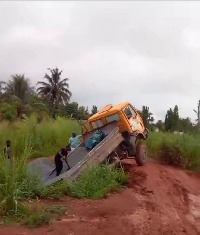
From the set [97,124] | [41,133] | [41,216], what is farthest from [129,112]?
[41,216]

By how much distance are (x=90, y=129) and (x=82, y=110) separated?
30.7m

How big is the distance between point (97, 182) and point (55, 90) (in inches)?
1393

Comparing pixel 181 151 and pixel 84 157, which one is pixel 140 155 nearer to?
pixel 84 157

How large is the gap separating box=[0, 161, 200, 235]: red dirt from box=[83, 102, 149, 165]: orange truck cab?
100 centimetres

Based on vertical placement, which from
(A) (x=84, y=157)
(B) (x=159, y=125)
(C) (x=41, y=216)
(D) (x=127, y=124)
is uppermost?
(B) (x=159, y=125)

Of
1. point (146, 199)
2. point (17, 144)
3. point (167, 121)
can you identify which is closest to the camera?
point (146, 199)

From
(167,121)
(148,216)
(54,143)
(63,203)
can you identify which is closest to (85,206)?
(63,203)

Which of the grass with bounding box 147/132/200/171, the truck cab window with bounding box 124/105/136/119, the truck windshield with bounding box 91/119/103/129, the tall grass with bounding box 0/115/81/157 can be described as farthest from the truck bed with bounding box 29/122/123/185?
the grass with bounding box 147/132/200/171

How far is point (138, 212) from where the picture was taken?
10125mm

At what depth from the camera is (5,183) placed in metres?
8.73

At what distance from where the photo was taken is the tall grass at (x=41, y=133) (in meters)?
18.8

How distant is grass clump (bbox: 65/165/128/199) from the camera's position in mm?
10895

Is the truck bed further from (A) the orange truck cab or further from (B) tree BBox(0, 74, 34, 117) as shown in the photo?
(B) tree BBox(0, 74, 34, 117)

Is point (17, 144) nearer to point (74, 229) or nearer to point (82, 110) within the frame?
point (74, 229)
